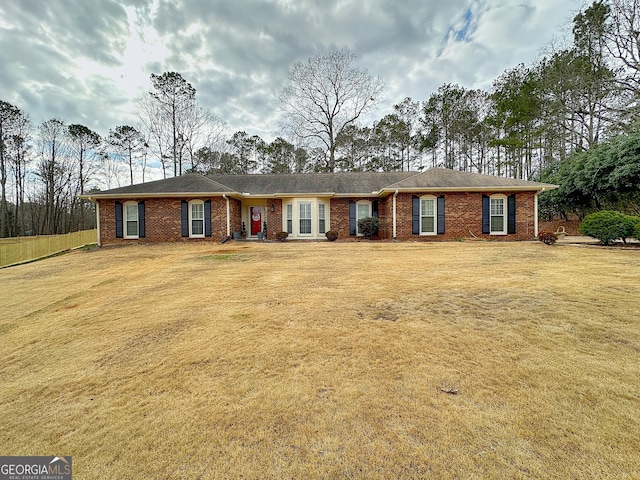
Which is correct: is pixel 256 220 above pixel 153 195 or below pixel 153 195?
below

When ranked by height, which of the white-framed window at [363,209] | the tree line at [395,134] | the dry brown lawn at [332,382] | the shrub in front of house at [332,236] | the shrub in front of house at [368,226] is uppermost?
the tree line at [395,134]

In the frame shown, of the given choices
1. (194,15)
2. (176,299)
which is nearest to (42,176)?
(194,15)

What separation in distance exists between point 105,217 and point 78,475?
51.0 ft

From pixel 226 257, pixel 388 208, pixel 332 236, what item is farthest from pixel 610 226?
pixel 226 257

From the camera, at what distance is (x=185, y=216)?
13.6m

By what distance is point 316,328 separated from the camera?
11.0 ft

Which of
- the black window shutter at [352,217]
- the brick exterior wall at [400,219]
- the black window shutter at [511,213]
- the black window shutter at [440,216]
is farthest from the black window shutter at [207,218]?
the black window shutter at [511,213]

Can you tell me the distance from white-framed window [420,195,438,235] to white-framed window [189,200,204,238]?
10.7 m

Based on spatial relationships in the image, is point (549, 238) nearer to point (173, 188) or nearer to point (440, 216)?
point (440, 216)

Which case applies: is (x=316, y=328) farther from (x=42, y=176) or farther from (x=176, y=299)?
(x=42, y=176)

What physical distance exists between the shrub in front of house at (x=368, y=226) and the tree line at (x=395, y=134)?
36.8 ft

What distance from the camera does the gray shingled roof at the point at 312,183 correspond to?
1522 cm

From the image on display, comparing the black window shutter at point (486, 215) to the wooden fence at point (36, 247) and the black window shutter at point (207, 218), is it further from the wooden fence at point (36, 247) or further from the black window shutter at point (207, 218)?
the wooden fence at point (36, 247)

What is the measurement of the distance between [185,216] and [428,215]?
11.8 meters
